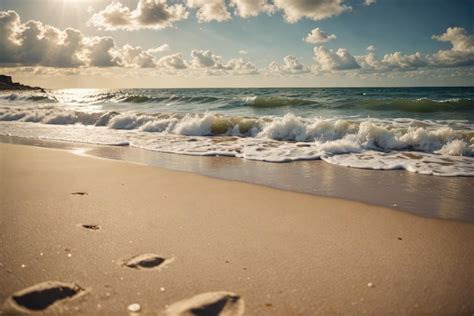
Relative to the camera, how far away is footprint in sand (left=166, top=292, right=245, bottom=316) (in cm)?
194

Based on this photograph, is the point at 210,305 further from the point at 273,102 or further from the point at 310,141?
the point at 273,102

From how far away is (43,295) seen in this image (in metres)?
2.04

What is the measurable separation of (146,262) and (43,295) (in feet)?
2.22

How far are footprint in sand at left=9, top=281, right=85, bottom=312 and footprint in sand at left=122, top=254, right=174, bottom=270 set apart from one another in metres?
0.39

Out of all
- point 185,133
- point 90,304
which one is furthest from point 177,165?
point 185,133

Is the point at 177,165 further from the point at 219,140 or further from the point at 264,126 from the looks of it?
the point at 264,126

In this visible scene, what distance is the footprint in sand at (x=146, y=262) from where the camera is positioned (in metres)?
2.43

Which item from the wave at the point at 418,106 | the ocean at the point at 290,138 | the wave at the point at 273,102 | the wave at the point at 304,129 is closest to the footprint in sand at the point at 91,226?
the ocean at the point at 290,138

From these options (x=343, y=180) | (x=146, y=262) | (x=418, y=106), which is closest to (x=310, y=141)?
(x=343, y=180)

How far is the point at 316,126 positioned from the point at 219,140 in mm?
3316

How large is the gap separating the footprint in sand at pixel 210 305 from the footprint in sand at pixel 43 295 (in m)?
0.64

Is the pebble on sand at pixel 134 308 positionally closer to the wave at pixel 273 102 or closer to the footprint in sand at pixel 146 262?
the footprint in sand at pixel 146 262

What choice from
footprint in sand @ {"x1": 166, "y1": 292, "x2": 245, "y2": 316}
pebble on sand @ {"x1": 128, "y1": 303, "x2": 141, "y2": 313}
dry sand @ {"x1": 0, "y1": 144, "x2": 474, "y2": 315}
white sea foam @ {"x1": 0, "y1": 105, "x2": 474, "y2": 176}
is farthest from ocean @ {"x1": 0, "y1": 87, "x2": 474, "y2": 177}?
pebble on sand @ {"x1": 128, "y1": 303, "x2": 141, "y2": 313}

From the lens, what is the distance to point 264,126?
12.6 m
